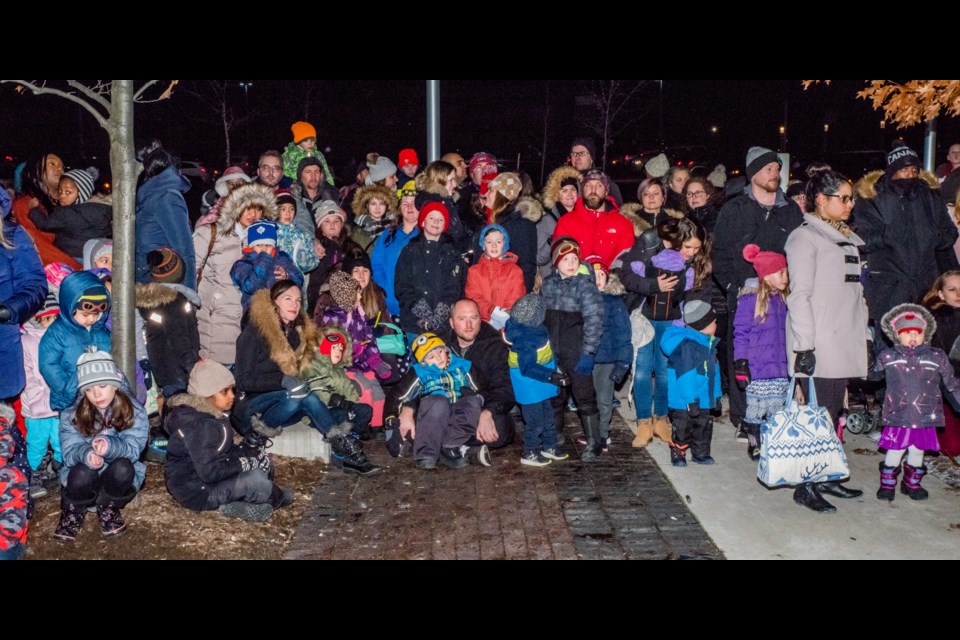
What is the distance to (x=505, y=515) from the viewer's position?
6.22m

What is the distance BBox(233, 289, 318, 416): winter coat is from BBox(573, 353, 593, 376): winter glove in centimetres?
235

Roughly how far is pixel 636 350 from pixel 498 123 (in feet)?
87.7

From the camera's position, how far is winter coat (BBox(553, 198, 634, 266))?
843cm

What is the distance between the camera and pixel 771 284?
722 cm

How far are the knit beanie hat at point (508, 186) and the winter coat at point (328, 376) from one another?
2.33 meters

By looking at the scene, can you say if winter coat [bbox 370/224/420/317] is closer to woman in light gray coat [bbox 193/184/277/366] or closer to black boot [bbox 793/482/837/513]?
woman in light gray coat [bbox 193/184/277/366]

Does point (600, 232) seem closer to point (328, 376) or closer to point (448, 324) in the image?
point (448, 324)

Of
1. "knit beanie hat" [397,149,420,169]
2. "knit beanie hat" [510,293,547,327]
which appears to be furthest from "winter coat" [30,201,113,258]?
"knit beanie hat" [510,293,547,327]

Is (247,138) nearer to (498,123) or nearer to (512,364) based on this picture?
(498,123)

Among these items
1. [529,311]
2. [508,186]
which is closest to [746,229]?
[529,311]

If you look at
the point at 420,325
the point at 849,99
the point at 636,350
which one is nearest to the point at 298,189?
the point at 420,325

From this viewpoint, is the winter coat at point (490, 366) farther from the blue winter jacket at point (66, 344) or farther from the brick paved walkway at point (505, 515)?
the blue winter jacket at point (66, 344)

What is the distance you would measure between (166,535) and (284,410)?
4.99 ft

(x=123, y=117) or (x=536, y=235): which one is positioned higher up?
(x=123, y=117)
